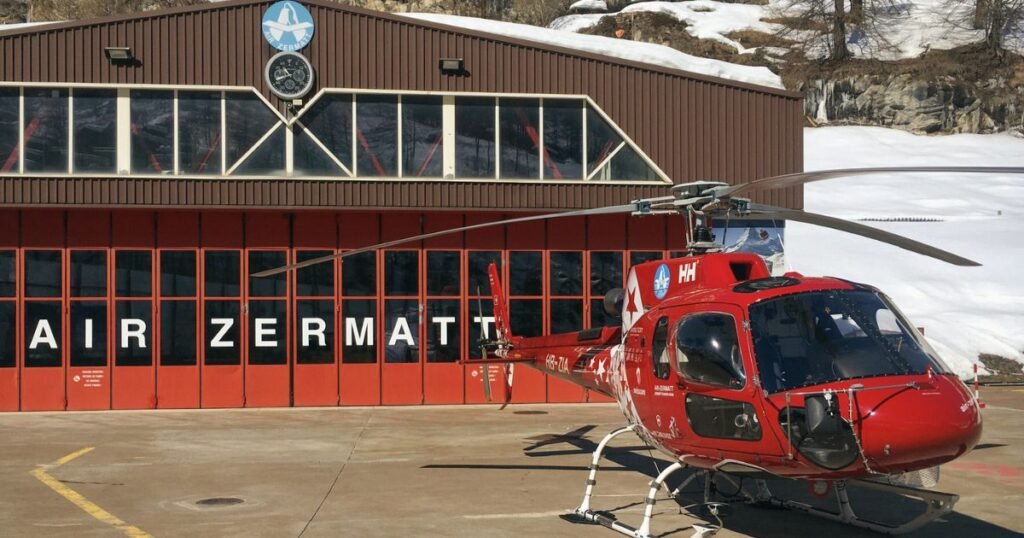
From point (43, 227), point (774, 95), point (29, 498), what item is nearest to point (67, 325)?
point (43, 227)

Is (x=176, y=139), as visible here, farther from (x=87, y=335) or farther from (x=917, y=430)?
(x=917, y=430)

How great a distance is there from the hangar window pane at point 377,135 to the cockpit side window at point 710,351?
13.3 m

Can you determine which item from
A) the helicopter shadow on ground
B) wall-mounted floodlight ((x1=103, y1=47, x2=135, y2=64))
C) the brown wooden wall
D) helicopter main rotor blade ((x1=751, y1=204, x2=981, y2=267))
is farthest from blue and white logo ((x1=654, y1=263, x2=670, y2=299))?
wall-mounted floodlight ((x1=103, y1=47, x2=135, y2=64))

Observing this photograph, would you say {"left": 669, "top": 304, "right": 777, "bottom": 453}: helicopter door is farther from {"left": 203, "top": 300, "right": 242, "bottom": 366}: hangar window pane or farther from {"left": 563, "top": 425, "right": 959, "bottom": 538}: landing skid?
{"left": 203, "top": 300, "right": 242, "bottom": 366}: hangar window pane

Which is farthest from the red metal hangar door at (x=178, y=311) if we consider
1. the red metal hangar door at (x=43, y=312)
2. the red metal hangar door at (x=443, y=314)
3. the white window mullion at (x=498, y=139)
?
the white window mullion at (x=498, y=139)

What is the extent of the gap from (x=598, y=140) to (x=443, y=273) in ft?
14.6

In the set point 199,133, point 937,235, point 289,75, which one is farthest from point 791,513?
point 937,235

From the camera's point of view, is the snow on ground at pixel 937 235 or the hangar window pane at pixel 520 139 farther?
the snow on ground at pixel 937 235

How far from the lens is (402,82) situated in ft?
75.5

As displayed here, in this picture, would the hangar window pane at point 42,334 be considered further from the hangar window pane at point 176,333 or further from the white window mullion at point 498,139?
the white window mullion at point 498,139

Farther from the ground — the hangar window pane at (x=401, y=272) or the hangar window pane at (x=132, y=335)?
the hangar window pane at (x=401, y=272)

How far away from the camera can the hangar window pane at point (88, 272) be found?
22453 millimetres

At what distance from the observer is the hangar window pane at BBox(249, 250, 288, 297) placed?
74.7ft

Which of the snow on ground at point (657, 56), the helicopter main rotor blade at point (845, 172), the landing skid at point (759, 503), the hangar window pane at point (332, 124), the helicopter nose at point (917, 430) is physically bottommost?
the landing skid at point (759, 503)
